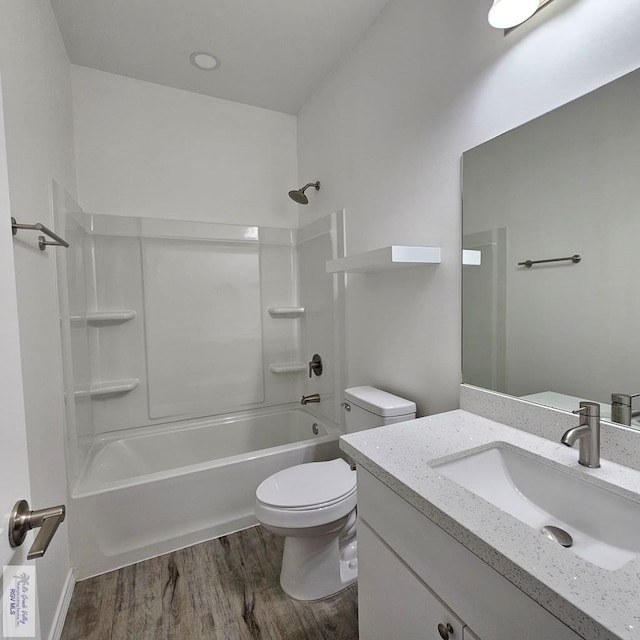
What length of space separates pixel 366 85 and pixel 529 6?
Answer: 39.1 inches

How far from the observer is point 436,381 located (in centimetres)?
153

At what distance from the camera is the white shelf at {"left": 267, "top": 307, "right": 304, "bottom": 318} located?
8.96ft


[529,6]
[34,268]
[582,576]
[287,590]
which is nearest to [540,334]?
[582,576]

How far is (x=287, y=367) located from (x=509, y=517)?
2.16m

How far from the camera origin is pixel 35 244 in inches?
52.3

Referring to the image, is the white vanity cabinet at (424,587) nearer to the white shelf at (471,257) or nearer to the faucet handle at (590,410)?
the faucet handle at (590,410)

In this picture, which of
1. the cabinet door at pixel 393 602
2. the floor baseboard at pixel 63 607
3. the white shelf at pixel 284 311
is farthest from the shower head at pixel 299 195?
the floor baseboard at pixel 63 607

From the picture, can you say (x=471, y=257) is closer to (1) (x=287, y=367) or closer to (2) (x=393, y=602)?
(2) (x=393, y=602)

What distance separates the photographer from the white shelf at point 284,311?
273 centimetres

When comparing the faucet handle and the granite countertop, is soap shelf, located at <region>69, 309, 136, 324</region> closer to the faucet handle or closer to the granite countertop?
the granite countertop

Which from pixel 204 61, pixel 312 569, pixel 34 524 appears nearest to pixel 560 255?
pixel 34 524

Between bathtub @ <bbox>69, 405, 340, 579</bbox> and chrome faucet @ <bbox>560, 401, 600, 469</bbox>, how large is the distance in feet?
4.85

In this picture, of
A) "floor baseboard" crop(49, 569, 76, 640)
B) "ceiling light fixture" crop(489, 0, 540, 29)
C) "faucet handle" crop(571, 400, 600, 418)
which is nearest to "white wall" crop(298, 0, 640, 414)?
"ceiling light fixture" crop(489, 0, 540, 29)

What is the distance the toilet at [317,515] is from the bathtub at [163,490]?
0.45 meters
